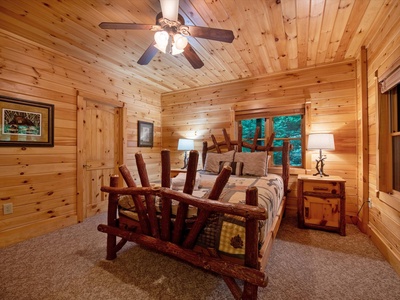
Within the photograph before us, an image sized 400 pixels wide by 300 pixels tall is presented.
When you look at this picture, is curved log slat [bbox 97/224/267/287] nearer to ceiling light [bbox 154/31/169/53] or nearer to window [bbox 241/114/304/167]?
ceiling light [bbox 154/31/169/53]

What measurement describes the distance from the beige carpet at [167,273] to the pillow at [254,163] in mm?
978

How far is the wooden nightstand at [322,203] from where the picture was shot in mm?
2396

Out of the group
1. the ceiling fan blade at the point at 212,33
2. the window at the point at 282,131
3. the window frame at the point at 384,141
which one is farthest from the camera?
the window at the point at 282,131

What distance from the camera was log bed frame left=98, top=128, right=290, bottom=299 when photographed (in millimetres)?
1178

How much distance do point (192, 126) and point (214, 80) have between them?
1.06 metres

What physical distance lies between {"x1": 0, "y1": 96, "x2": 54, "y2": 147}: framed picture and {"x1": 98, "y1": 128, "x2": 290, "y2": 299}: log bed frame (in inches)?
57.6

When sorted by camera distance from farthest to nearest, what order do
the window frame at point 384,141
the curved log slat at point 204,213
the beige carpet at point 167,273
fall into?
the window frame at point 384,141 → the beige carpet at point 167,273 → the curved log slat at point 204,213

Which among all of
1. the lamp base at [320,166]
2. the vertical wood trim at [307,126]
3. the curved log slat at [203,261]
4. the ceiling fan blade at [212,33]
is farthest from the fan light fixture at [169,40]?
the lamp base at [320,166]

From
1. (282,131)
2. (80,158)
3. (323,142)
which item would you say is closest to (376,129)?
(323,142)

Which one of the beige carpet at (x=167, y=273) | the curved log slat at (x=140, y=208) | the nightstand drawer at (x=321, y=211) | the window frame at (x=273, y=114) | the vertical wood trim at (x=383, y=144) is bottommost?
the beige carpet at (x=167, y=273)

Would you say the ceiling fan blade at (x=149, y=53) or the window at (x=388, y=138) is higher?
the ceiling fan blade at (x=149, y=53)

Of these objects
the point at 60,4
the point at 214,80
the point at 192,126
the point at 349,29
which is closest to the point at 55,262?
the point at 60,4

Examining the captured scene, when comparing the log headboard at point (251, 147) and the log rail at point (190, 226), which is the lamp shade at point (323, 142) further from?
the log rail at point (190, 226)

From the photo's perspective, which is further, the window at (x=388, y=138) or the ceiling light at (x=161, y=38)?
the window at (x=388, y=138)
